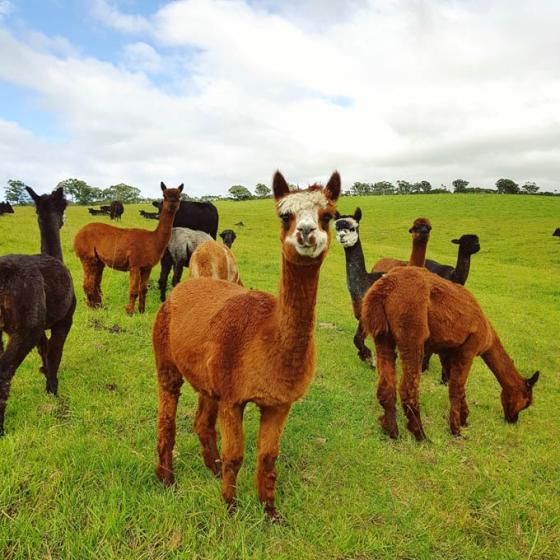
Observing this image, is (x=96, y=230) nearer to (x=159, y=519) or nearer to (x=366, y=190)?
(x=159, y=519)

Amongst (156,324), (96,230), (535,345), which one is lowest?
(535,345)

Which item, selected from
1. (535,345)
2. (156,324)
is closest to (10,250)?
(156,324)

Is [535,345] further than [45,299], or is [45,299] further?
[535,345]

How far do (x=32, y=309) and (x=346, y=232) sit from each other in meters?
4.77

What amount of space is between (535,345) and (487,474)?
305 inches

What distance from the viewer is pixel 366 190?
96.0 meters

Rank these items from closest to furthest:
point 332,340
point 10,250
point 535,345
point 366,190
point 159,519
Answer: point 159,519 < point 332,340 < point 535,345 < point 10,250 < point 366,190

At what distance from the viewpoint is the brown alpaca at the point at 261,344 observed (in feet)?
8.63

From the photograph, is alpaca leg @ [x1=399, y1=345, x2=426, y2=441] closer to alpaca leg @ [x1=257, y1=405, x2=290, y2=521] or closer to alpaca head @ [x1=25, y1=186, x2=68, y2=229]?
alpaca leg @ [x1=257, y1=405, x2=290, y2=521]

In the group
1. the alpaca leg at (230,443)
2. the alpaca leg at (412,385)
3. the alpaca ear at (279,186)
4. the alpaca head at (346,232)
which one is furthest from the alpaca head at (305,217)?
the alpaca head at (346,232)

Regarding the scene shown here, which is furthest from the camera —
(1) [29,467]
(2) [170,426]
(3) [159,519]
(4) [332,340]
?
(4) [332,340]

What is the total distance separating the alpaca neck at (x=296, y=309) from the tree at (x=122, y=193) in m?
98.0

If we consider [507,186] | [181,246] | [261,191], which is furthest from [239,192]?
[181,246]

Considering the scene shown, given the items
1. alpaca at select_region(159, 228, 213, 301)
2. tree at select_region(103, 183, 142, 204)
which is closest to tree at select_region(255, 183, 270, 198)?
tree at select_region(103, 183, 142, 204)
